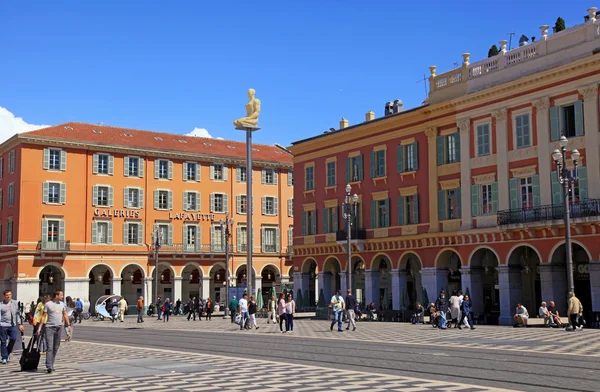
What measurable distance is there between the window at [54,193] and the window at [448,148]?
113 ft

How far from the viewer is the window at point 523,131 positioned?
40156mm

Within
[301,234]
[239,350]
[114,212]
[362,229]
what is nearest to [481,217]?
[362,229]

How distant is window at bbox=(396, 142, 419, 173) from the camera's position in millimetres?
47000

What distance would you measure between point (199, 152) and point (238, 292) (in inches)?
965

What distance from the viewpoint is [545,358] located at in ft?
60.9

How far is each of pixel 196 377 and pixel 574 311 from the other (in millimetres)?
19283

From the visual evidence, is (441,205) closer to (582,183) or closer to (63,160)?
(582,183)

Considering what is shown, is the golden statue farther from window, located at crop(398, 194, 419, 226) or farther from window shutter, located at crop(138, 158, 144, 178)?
window shutter, located at crop(138, 158, 144, 178)

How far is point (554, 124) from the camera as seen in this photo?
38750 millimetres

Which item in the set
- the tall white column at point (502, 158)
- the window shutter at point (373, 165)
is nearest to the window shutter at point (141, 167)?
the window shutter at point (373, 165)

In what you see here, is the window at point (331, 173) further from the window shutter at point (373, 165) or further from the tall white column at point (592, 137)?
the tall white column at point (592, 137)

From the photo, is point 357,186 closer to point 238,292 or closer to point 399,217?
point 399,217

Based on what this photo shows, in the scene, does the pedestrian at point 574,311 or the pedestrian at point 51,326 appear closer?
the pedestrian at point 51,326

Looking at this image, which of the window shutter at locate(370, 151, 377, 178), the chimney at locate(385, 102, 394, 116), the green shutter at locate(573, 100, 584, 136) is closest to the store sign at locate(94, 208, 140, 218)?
the chimney at locate(385, 102, 394, 116)
